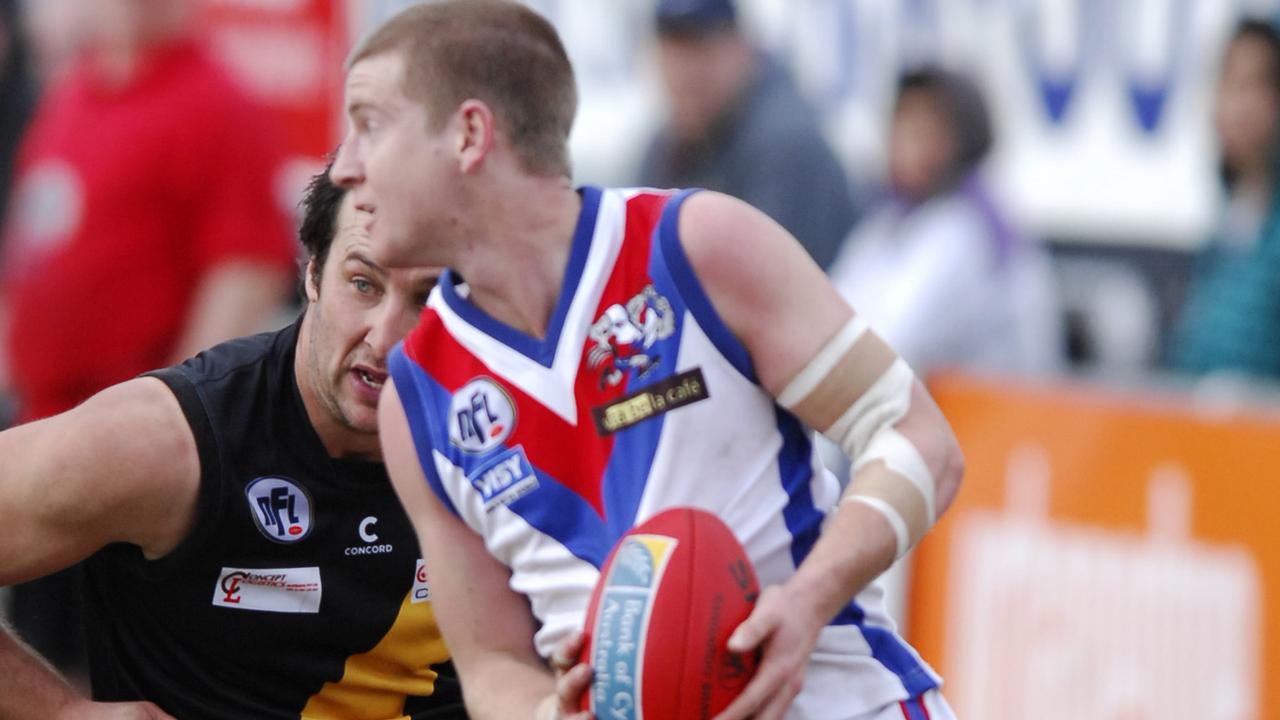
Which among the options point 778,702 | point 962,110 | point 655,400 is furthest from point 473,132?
point 962,110

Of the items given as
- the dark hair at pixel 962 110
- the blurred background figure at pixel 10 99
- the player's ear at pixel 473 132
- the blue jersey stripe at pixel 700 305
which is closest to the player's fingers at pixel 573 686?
the blue jersey stripe at pixel 700 305

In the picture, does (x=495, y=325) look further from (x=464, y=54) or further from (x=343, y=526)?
(x=343, y=526)

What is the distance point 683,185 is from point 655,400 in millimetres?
4512

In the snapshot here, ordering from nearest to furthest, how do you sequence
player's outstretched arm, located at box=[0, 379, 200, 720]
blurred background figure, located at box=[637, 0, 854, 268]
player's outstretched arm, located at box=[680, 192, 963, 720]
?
1. player's outstretched arm, located at box=[680, 192, 963, 720]
2. player's outstretched arm, located at box=[0, 379, 200, 720]
3. blurred background figure, located at box=[637, 0, 854, 268]

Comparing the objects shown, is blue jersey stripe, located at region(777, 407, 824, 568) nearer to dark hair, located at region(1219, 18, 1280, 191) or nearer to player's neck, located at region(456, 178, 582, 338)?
player's neck, located at region(456, 178, 582, 338)

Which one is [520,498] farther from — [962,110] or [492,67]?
[962,110]

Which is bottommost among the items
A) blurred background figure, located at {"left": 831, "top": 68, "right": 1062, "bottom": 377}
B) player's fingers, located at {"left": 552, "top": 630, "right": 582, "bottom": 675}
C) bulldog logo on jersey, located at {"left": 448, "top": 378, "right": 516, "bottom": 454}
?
blurred background figure, located at {"left": 831, "top": 68, "right": 1062, "bottom": 377}

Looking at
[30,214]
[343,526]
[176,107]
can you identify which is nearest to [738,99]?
[176,107]

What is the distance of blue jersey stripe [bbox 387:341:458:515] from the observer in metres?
3.48

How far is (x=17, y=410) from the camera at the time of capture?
720 cm

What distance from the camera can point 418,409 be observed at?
11.4 ft

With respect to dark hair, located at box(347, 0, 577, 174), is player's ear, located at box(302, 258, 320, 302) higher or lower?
lower

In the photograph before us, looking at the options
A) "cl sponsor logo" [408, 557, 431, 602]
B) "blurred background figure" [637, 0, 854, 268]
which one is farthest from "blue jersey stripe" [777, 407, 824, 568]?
"blurred background figure" [637, 0, 854, 268]

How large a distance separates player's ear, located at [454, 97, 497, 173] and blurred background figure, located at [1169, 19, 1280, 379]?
4.09 meters
